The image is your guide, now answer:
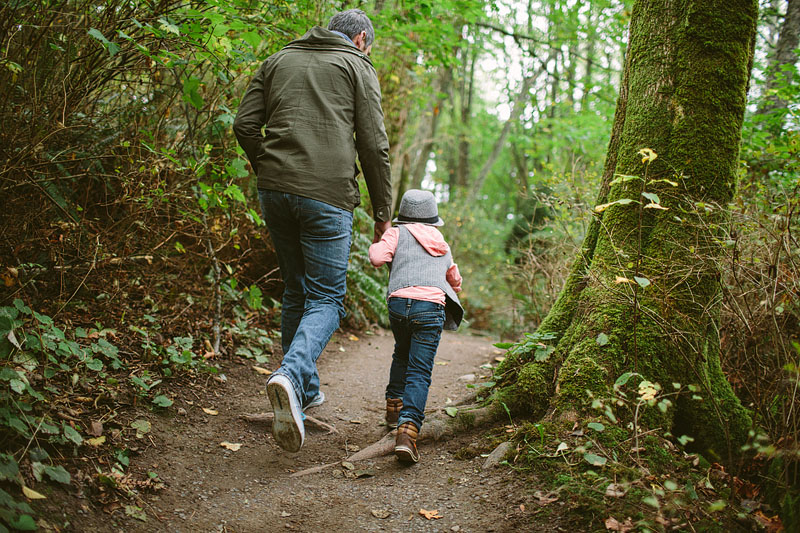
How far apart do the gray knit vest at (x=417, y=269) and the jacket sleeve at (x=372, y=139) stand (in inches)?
11.9

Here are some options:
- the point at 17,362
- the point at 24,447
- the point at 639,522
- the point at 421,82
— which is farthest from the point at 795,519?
the point at 421,82

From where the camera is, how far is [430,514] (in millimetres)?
2607

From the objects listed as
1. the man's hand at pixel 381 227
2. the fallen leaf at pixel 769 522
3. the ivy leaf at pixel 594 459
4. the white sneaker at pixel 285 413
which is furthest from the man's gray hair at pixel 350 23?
the fallen leaf at pixel 769 522

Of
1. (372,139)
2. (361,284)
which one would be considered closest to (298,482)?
(372,139)

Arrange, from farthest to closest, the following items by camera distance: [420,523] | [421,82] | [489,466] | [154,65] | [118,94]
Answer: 1. [421,82]
2. [118,94]
3. [154,65]
4. [489,466]
5. [420,523]

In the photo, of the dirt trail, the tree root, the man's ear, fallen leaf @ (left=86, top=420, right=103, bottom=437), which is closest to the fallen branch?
the dirt trail

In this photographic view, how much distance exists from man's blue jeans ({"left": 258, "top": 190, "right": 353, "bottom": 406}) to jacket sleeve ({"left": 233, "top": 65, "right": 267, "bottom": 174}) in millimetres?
357

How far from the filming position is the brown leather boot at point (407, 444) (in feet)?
10.1

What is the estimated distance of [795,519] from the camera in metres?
1.99

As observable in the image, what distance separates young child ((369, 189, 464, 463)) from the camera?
10.8 feet

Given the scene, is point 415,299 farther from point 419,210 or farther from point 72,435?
point 72,435

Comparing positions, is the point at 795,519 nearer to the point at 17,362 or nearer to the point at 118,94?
the point at 17,362

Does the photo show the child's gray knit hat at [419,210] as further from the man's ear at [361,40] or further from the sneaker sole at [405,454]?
the sneaker sole at [405,454]

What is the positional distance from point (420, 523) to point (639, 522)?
1.04 m
